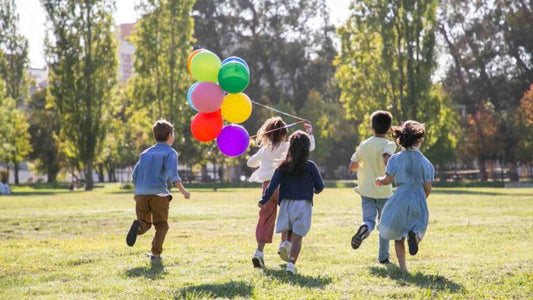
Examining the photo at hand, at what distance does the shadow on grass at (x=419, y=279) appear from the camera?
661cm

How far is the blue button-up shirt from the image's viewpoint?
8.77 m

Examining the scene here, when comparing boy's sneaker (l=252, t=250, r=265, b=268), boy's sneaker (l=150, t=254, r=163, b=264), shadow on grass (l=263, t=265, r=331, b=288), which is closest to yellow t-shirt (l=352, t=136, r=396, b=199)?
boy's sneaker (l=252, t=250, r=265, b=268)

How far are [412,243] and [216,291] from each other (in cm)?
218

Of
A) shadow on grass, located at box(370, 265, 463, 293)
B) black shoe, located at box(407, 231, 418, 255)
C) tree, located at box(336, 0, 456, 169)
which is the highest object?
tree, located at box(336, 0, 456, 169)

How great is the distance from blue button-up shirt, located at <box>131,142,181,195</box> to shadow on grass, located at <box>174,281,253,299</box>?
7.47 feet

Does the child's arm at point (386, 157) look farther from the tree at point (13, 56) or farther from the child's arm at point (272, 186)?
the tree at point (13, 56)

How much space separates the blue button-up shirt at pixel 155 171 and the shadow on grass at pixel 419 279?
2735 mm

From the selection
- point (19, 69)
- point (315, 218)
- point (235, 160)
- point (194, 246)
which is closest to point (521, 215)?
point (315, 218)

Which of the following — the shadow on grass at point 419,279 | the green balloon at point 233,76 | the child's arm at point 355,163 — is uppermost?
the green balloon at point 233,76

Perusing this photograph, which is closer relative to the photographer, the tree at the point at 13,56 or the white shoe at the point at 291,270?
the white shoe at the point at 291,270

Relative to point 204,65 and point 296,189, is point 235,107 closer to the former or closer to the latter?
point 204,65

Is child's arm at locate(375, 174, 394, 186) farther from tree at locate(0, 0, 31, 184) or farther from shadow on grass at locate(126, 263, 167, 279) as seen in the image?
tree at locate(0, 0, 31, 184)

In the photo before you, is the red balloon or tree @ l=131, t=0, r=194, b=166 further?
tree @ l=131, t=0, r=194, b=166

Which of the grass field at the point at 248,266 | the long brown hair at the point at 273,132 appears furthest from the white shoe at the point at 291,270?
the long brown hair at the point at 273,132
